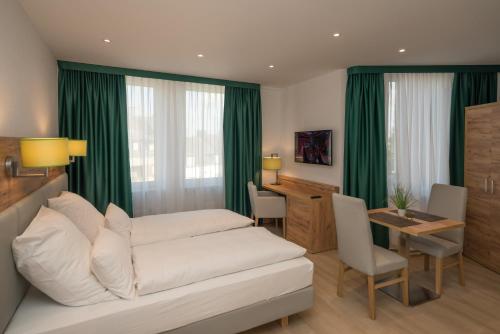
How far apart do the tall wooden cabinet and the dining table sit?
0.96 meters

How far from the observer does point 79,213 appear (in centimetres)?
235

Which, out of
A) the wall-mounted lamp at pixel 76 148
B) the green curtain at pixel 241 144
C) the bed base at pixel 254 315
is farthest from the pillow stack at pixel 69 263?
the green curtain at pixel 241 144

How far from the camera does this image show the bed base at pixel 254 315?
1908 millimetres

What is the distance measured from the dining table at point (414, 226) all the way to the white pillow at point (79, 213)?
254cm

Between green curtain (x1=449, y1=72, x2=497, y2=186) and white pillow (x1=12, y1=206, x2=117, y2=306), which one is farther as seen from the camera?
green curtain (x1=449, y1=72, x2=497, y2=186)

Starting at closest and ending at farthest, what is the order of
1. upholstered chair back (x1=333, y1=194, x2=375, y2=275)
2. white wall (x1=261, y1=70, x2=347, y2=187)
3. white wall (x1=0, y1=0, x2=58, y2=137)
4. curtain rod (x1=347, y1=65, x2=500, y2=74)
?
white wall (x1=0, y1=0, x2=58, y2=137), upholstered chair back (x1=333, y1=194, x2=375, y2=275), curtain rod (x1=347, y1=65, x2=500, y2=74), white wall (x1=261, y1=70, x2=347, y2=187)

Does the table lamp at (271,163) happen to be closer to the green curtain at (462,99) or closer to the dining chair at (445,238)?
the dining chair at (445,238)

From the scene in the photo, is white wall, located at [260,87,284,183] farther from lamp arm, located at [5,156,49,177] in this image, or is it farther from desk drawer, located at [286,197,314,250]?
lamp arm, located at [5,156,49,177]

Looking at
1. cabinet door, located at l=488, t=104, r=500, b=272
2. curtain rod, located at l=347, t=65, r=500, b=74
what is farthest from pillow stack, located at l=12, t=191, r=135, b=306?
cabinet door, located at l=488, t=104, r=500, b=272

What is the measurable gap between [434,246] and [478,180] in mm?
1272

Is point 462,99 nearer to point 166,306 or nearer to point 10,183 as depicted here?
point 166,306

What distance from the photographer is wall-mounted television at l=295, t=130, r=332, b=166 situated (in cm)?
419

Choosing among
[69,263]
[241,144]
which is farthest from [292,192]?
[69,263]

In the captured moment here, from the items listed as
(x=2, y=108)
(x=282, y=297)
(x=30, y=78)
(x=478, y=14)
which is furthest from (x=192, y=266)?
(x=478, y=14)
